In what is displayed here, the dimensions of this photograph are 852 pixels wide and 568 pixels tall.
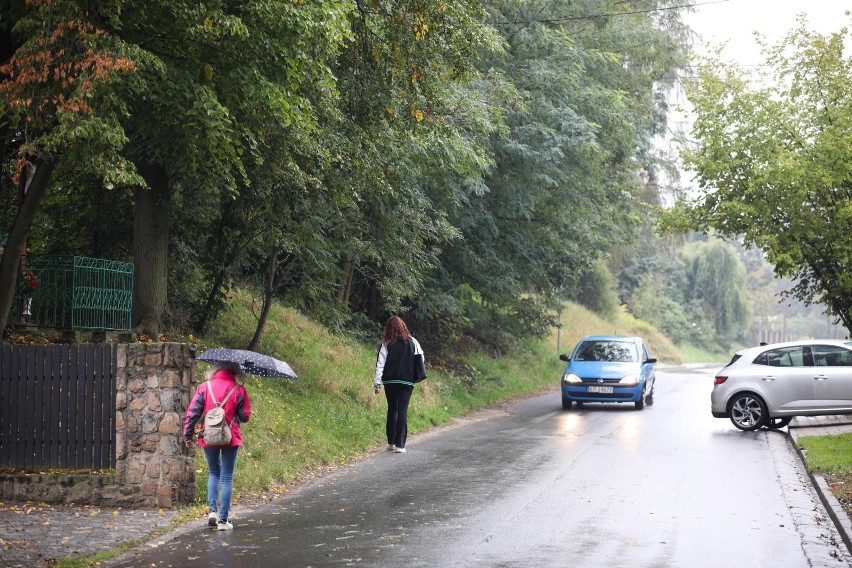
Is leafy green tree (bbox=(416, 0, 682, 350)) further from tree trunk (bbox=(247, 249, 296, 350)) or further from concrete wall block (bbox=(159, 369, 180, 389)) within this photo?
concrete wall block (bbox=(159, 369, 180, 389))

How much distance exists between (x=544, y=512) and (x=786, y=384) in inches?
414

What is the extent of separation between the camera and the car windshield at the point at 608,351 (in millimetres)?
25203

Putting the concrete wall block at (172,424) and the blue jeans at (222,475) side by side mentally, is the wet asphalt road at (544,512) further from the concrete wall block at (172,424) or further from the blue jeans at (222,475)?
the concrete wall block at (172,424)

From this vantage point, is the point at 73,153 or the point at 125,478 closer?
the point at 125,478

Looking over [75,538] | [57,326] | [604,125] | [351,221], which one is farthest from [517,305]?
[75,538]

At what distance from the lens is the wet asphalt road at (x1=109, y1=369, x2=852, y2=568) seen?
8.77 m

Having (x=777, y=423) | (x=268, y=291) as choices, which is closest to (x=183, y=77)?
(x=268, y=291)

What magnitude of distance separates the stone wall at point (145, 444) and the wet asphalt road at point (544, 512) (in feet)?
3.43

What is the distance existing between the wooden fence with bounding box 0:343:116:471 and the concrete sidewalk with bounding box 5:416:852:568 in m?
0.69

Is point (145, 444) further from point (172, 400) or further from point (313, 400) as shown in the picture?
point (313, 400)

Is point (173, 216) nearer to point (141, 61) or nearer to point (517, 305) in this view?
point (141, 61)

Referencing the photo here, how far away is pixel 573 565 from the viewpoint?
8320mm

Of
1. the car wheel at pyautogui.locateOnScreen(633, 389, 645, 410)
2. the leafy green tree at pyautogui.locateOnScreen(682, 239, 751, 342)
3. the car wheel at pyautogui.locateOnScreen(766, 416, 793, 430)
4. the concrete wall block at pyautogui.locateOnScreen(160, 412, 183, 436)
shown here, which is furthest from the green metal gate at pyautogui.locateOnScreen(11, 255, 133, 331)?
the leafy green tree at pyautogui.locateOnScreen(682, 239, 751, 342)

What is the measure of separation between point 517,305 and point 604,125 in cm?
558
